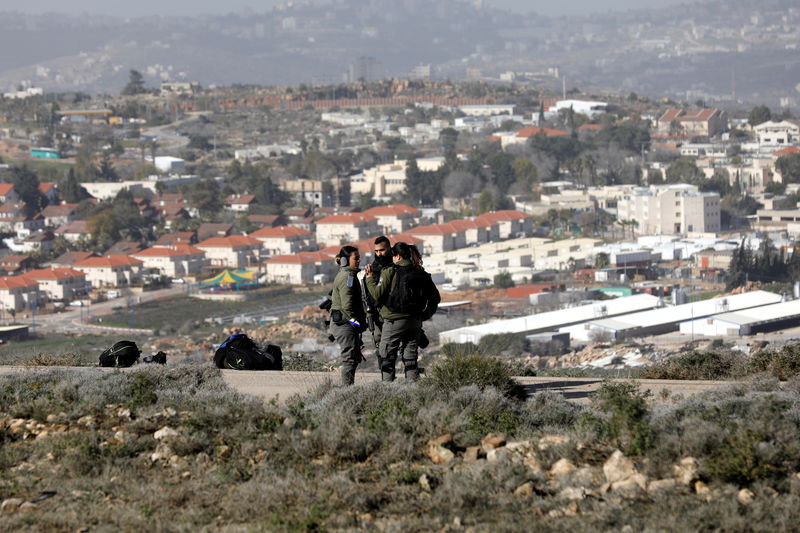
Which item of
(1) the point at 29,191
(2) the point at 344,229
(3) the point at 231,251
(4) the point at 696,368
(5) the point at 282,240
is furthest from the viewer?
(1) the point at 29,191

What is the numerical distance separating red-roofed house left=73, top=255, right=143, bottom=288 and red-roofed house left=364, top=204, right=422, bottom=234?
39.9 feet

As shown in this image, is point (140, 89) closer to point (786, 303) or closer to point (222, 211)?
point (222, 211)

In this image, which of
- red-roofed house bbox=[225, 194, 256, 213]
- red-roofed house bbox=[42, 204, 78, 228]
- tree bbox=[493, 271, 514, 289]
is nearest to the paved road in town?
tree bbox=[493, 271, 514, 289]

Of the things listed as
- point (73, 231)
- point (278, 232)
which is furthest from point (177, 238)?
point (73, 231)

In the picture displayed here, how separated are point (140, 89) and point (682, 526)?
10770 cm

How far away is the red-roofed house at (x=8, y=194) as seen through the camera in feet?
189

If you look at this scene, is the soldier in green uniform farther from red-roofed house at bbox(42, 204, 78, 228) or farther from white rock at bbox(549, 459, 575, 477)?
red-roofed house at bbox(42, 204, 78, 228)

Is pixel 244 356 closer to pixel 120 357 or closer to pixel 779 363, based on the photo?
pixel 120 357

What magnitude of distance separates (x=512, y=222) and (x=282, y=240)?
956 cm

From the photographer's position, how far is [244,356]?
28.5 feet

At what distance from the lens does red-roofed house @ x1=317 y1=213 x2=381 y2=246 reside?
50938 millimetres

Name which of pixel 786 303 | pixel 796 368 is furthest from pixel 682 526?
pixel 786 303

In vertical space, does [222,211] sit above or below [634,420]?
below

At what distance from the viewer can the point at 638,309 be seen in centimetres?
2895
